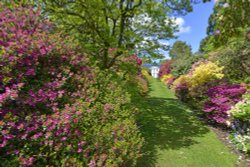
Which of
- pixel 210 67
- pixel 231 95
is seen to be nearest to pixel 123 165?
pixel 231 95

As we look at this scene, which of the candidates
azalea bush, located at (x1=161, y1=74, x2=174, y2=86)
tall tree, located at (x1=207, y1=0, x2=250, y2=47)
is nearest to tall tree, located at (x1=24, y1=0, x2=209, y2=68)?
tall tree, located at (x1=207, y1=0, x2=250, y2=47)

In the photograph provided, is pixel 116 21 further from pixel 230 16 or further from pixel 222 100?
pixel 222 100

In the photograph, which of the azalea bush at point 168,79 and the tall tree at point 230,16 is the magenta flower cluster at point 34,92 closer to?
the tall tree at point 230,16

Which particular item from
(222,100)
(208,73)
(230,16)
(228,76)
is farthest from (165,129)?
(228,76)

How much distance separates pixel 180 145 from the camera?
6273mm

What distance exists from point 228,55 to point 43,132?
10.3 metres

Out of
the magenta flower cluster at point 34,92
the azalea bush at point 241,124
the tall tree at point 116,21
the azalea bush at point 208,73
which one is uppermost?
the tall tree at point 116,21

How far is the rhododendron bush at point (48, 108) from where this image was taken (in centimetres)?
281

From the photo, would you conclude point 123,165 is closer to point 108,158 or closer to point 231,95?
point 108,158

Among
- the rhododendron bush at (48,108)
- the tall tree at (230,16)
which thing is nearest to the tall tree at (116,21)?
the tall tree at (230,16)

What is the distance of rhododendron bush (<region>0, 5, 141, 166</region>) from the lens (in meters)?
2.81

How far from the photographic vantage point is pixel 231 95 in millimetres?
7426

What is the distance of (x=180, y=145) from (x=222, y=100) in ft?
8.14

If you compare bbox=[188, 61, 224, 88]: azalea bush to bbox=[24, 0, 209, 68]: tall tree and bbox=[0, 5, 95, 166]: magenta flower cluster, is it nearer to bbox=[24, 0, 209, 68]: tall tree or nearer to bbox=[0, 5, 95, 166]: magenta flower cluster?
bbox=[24, 0, 209, 68]: tall tree
